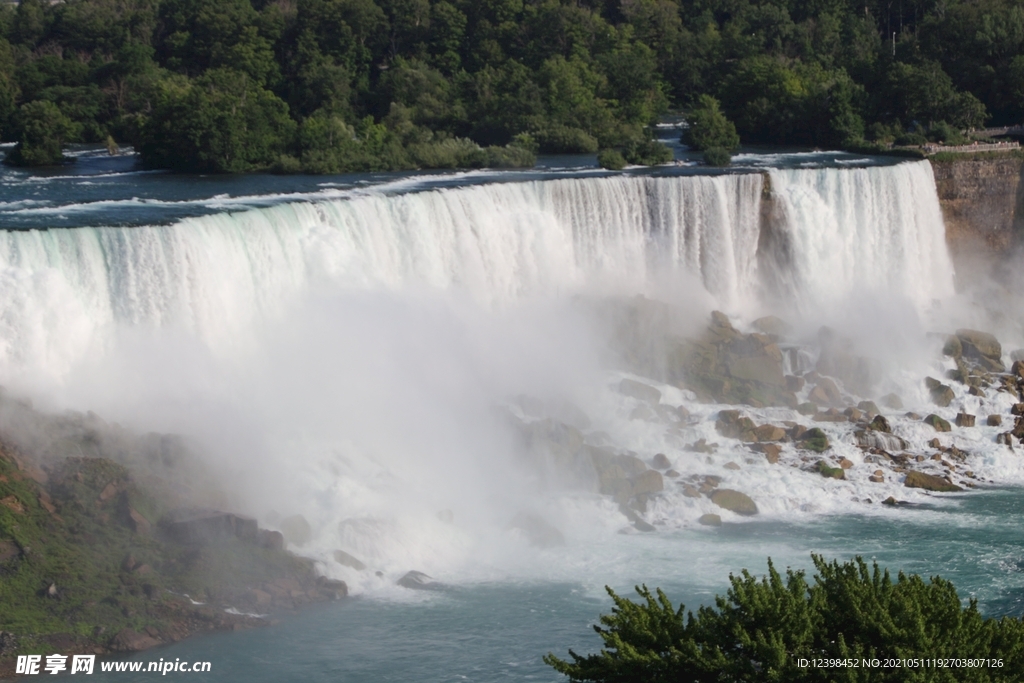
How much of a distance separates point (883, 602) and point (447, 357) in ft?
56.6

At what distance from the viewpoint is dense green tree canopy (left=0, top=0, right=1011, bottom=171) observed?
47281mm

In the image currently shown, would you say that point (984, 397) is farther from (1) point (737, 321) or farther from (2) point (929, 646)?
(2) point (929, 646)

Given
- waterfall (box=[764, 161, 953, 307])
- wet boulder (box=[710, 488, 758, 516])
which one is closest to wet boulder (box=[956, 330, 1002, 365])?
waterfall (box=[764, 161, 953, 307])

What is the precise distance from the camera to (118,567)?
69.2 feet

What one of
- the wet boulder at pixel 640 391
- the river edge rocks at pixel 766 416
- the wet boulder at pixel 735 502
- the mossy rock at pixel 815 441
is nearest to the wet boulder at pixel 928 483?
the river edge rocks at pixel 766 416

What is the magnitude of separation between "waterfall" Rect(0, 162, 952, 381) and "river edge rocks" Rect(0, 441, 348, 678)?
Answer: 165 inches

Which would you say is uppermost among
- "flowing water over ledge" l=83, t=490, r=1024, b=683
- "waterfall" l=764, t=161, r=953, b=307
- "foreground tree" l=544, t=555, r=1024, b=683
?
"waterfall" l=764, t=161, r=953, b=307

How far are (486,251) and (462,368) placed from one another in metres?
4.26

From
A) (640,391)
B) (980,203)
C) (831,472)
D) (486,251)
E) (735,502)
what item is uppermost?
(980,203)

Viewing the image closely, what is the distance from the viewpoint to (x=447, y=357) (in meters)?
30.2

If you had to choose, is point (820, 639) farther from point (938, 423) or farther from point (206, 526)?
point (938, 423)

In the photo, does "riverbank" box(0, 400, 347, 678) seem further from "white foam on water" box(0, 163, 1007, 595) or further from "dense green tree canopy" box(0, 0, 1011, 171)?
"dense green tree canopy" box(0, 0, 1011, 171)

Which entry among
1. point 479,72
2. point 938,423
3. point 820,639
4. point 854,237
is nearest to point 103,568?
point 820,639

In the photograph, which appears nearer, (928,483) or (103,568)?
(103,568)
